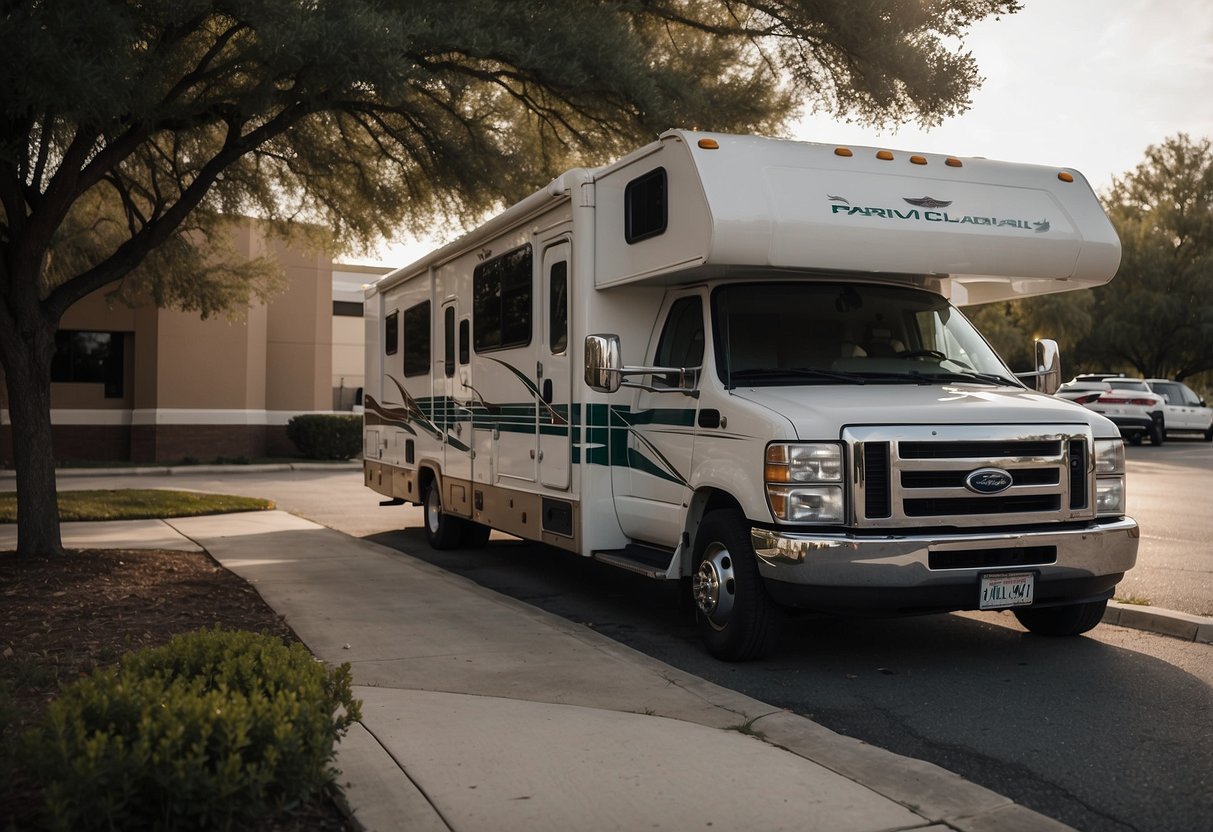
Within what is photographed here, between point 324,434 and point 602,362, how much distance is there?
2130 centimetres

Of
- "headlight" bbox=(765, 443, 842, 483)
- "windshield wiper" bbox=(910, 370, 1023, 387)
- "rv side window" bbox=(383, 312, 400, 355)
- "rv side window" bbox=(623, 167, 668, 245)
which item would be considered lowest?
"headlight" bbox=(765, 443, 842, 483)

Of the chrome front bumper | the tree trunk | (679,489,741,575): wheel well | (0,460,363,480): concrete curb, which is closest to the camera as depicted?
the chrome front bumper

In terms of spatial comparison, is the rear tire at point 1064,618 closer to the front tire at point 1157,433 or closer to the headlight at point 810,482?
the headlight at point 810,482

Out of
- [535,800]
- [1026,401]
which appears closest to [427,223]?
[1026,401]

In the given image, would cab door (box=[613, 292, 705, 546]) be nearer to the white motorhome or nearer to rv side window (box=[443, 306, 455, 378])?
the white motorhome

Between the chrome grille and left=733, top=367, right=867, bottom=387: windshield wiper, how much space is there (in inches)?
35.5

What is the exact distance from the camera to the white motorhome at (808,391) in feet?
21.6

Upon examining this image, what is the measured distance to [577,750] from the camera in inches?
204

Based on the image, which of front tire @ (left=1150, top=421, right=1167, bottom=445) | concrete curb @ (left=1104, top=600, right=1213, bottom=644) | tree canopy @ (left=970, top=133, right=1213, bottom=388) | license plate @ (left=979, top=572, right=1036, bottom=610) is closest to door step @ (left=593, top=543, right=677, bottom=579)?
license plate @ (left=979, top=572, right=1036, bottom=610)

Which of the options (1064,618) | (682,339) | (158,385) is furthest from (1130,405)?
(682,339)

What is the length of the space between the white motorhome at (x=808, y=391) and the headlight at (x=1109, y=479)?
0.04 ft

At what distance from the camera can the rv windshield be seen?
24.8 feet

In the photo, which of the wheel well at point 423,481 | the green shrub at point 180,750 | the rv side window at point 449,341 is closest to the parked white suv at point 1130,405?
the wheel well at point 423,481

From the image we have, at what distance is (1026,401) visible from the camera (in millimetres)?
7109
